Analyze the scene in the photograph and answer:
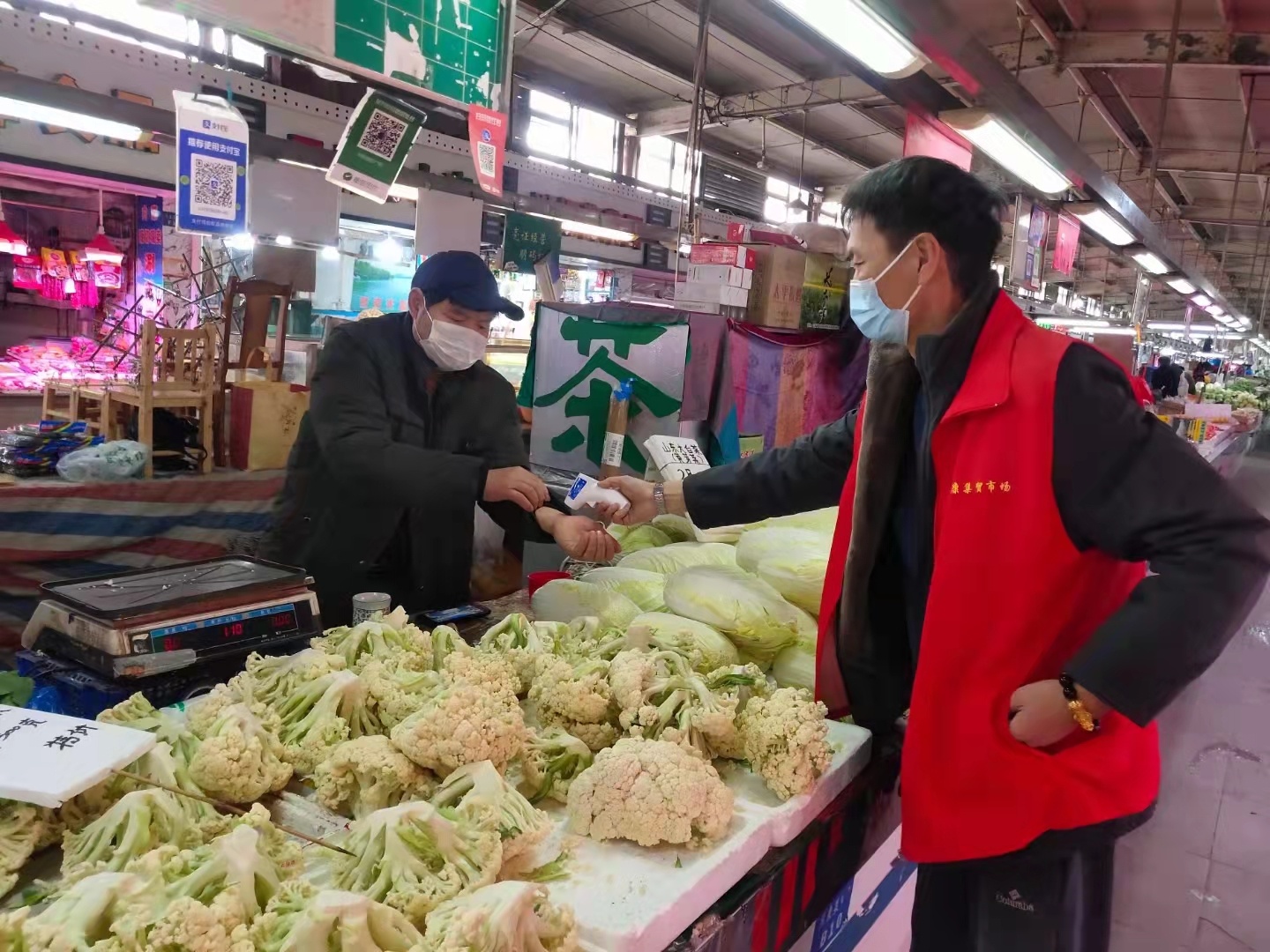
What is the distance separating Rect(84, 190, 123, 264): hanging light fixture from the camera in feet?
23.9

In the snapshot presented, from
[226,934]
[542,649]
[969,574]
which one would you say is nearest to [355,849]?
[226,934]

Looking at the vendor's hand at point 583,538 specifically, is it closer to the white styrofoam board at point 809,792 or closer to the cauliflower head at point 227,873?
the white styrofoam board at point 809,792

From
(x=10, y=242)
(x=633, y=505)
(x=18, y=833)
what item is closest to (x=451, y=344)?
(x=633, y=505)

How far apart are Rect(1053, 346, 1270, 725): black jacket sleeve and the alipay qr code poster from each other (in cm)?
242

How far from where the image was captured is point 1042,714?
55.9 inches

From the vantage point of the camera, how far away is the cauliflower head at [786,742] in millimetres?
1465

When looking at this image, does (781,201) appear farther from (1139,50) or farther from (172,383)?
(172,383)

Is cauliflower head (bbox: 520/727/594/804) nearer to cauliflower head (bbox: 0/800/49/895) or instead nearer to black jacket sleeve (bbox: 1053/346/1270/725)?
cauliflower head (bbox: 0/800/49/895)

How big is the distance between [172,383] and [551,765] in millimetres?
4163

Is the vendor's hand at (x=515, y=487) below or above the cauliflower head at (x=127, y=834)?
above

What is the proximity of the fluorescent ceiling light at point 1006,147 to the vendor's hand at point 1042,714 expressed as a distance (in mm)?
3111

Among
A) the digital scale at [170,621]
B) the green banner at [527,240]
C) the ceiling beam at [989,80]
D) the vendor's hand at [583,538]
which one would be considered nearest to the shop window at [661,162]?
the green banner at [527,240]

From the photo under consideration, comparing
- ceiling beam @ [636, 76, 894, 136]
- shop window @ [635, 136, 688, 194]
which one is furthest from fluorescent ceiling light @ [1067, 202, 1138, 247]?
shop window @ [635, 136, 688, 194]

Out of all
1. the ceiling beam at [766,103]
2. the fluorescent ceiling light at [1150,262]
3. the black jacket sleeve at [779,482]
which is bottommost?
the black jacket sleeve at [779,482]
